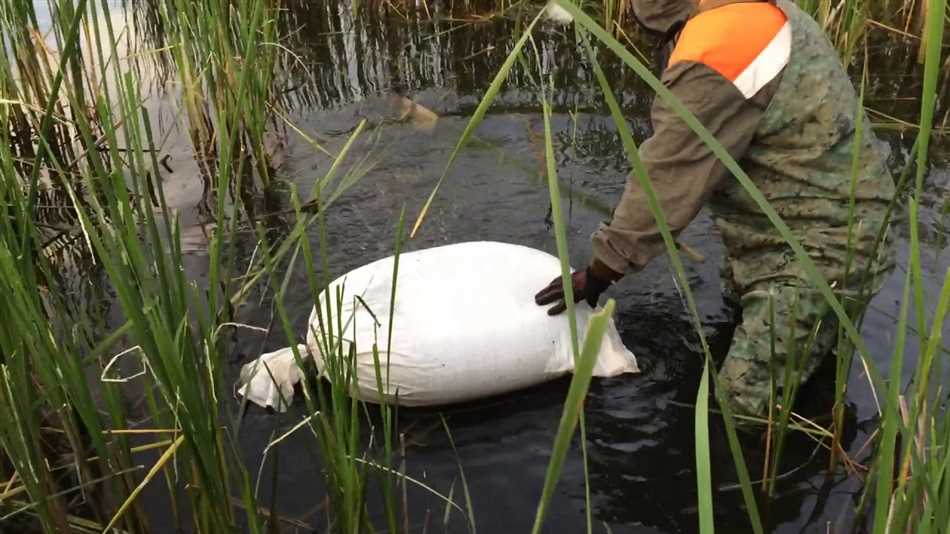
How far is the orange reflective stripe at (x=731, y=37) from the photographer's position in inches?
83.9

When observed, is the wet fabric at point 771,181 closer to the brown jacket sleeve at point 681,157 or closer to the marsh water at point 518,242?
the brown jacket sleeve at point 681,157

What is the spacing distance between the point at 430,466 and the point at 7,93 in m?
2.18

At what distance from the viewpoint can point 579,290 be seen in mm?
2484

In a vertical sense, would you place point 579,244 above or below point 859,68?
below

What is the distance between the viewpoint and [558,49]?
5.61m

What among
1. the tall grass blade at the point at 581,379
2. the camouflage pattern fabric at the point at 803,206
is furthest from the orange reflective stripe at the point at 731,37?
the tall grass blade at the point at 581,379

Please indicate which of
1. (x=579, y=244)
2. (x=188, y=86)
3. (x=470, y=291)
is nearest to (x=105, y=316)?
(x=188, y=86)

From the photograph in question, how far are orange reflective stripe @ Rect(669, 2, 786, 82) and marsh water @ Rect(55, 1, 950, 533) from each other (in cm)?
48

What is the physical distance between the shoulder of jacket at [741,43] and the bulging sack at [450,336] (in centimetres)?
82

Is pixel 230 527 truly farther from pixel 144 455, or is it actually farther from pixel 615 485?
pixel 615 485

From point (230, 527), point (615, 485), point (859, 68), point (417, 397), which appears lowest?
point (615, 485)

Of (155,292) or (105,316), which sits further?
(105,316)

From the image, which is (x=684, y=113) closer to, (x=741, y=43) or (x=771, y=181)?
(x=741, y=43)

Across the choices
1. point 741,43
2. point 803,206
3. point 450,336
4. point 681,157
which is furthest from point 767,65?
point 450,336
